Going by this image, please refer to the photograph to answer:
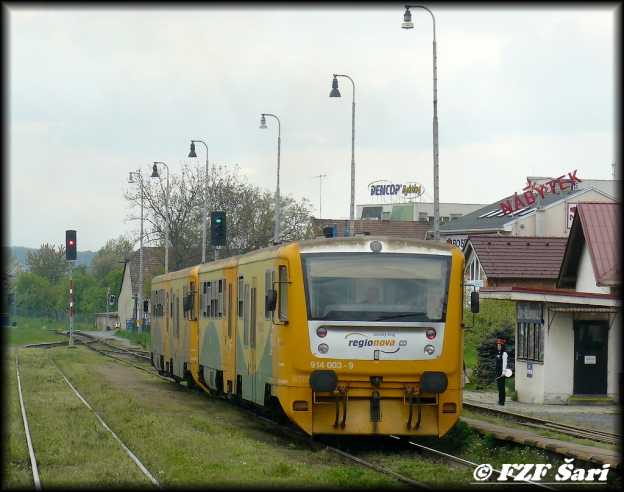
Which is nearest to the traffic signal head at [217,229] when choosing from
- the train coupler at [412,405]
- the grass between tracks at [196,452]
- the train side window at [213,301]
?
the grass between tracks at [196,452]

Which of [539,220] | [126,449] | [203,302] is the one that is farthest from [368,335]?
[539,220]

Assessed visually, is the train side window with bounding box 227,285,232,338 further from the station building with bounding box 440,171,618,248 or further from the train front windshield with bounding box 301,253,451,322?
the station building with bounding box 440,171,618,248

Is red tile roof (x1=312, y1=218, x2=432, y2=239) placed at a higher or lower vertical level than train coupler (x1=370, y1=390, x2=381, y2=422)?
higher

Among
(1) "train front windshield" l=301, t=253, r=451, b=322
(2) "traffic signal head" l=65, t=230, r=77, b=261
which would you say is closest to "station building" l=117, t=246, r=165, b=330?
(2) "traffic signal head" l=65, t=230, r=77, b=261

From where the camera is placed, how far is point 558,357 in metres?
30.0

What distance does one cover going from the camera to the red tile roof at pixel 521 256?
5181 centimetres

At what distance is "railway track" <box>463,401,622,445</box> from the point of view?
20.3 m

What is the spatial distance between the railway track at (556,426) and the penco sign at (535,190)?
5816cm

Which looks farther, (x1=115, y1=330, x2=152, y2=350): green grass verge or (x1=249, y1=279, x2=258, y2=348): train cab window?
(x1=115, y1=330, x2=152, y2=350): green grass verge

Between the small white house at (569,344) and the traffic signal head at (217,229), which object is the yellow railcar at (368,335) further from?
the traffic signal head at (217,229)

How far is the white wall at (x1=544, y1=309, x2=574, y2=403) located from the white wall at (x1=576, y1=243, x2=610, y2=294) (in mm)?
3067

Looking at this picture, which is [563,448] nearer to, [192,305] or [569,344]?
[192,305]

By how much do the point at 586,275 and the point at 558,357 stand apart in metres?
4.21

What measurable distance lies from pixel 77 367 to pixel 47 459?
26.9m
